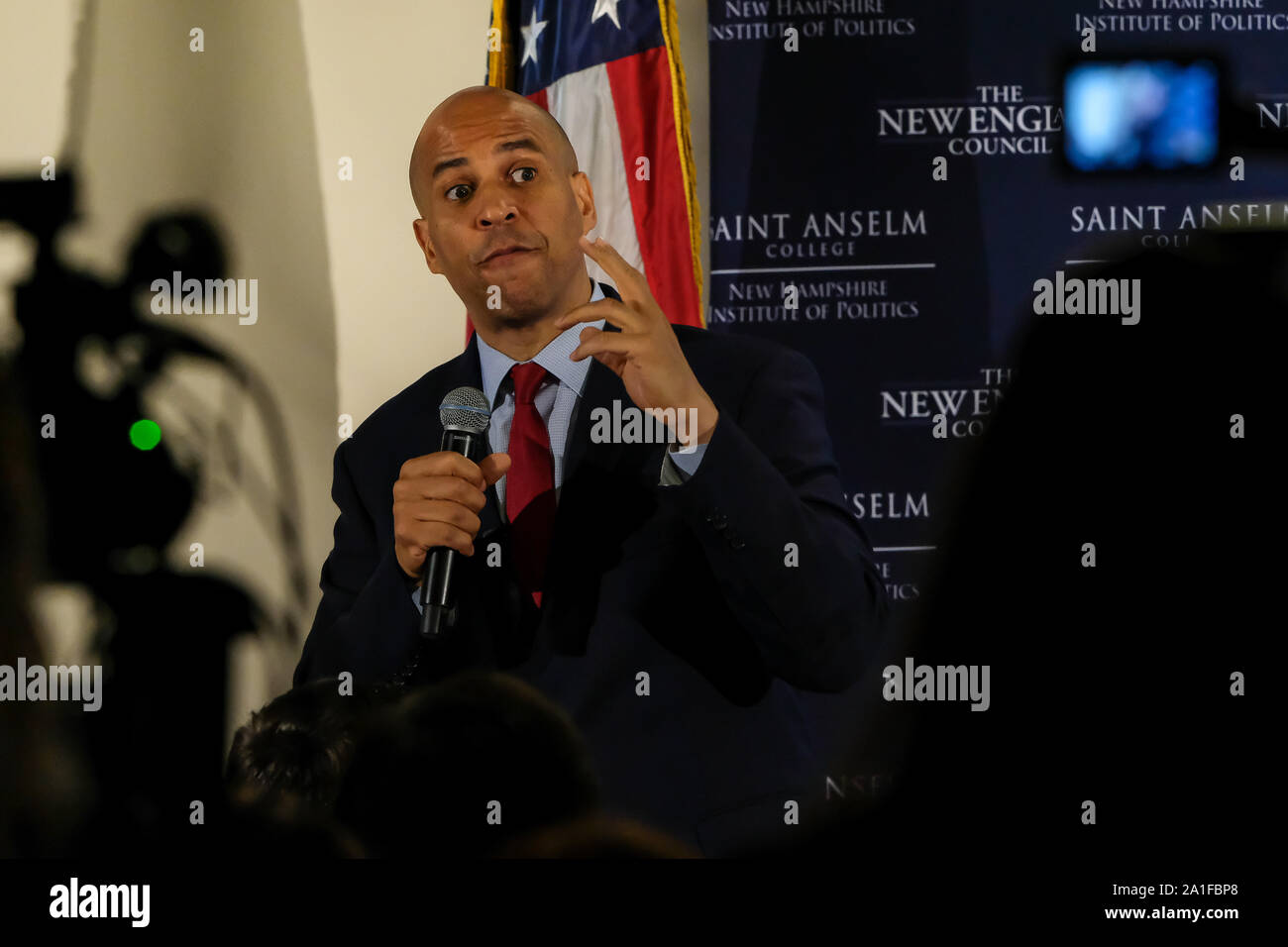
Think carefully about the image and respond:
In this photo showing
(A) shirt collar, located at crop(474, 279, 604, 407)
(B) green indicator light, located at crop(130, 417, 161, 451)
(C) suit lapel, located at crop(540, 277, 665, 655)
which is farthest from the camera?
(B) green indicator light, located at crop(130, 417, 161, 451)

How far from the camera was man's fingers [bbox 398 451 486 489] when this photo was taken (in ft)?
6.89

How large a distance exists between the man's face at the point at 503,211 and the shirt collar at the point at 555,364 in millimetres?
68

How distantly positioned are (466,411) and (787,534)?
61 cm

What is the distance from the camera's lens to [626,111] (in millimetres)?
2840

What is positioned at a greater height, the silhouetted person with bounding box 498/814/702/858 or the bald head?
the bald head

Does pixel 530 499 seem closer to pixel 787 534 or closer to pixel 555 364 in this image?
pixel 555 364

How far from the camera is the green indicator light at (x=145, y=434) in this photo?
2.91m

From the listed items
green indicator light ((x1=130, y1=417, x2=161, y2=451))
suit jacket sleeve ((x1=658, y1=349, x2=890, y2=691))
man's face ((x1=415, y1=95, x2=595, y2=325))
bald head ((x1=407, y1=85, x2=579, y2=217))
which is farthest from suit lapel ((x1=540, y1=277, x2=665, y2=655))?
green indicator light ((x1=130, y1=417, x2=161, y2=451))

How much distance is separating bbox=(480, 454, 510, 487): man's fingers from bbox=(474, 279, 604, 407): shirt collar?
27 cm

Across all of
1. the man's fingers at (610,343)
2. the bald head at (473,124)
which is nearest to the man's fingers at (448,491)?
the man's fingers at (610,343)

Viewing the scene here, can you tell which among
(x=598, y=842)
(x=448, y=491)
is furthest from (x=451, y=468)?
(x=598, y=842)

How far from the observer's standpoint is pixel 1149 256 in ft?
8.90

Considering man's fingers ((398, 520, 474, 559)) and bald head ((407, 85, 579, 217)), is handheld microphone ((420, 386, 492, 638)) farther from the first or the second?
bald head ((407, 85, 579, 217))

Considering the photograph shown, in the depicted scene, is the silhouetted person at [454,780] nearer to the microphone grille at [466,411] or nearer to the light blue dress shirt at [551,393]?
the light blue dress shirt at [551,393]
